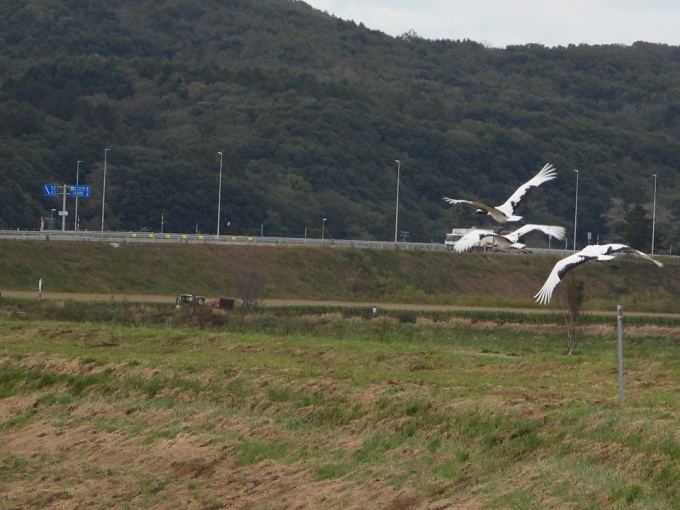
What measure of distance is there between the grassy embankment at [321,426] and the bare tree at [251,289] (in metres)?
20.1

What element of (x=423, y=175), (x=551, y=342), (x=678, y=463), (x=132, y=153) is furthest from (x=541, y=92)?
(x=678, y=463)

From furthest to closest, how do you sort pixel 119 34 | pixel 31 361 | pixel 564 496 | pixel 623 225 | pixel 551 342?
pixel 119 34
pixel 623 225
pixel 551 342
pixel 31 361
pixel 564 496

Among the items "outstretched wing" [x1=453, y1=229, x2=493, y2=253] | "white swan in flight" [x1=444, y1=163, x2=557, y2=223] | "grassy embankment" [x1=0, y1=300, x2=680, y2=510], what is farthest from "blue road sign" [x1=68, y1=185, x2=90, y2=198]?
"outstretched wing" [x1=453, y1=229, x2=493, y2=253]

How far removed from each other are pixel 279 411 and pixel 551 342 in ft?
84.5

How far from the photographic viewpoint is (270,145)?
128m

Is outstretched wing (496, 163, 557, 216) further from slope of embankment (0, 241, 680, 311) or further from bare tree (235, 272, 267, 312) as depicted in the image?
slope of embankment (0, 241, 680, 311)

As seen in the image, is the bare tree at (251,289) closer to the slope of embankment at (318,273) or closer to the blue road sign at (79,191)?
the slope of embankment at (318,273)

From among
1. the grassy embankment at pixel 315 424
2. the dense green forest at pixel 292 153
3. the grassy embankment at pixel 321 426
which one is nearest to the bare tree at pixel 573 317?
the grassy embankment at pixel 315 424

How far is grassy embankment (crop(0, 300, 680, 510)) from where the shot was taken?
1922cm

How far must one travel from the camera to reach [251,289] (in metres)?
65.2

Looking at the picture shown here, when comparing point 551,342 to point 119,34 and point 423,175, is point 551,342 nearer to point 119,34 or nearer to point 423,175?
point 423,175

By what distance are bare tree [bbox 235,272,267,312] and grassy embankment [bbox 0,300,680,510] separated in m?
20.1

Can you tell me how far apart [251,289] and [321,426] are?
41.7 meters

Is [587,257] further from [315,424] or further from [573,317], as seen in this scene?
[573,317]
